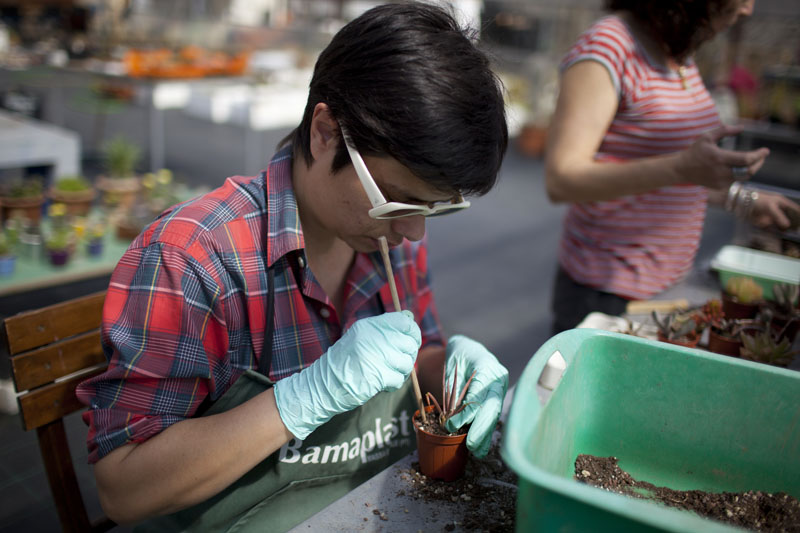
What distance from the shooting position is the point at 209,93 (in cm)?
584

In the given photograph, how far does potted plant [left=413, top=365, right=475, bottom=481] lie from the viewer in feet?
3.56

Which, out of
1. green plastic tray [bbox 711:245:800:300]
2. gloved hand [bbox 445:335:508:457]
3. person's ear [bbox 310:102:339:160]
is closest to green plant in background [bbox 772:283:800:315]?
green plastic tray [bbox 711:245:800:300]

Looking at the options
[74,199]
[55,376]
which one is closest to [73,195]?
[74,199]

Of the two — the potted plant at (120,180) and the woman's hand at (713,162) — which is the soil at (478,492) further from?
the potted plant at (120,180)

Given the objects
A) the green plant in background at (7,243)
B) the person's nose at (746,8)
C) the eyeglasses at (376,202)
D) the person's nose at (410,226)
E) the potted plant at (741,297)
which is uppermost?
the person's nose at (746,8)

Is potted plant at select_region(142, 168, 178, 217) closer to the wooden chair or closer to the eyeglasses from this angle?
the wooden chair

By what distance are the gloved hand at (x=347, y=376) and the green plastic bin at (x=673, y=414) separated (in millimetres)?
291

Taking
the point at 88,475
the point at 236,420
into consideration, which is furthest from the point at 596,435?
the point at 88,475

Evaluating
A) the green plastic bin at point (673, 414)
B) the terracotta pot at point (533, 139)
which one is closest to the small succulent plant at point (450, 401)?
the green plastic bin at point (673, 414)

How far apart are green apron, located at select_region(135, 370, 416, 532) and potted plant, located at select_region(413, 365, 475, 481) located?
16 cm

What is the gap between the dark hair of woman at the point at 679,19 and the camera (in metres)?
1.72

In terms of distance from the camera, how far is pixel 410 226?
118 centimetres

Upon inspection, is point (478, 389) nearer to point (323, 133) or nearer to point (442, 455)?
point (442, 455)

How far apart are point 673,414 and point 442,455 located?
1.31 ft
